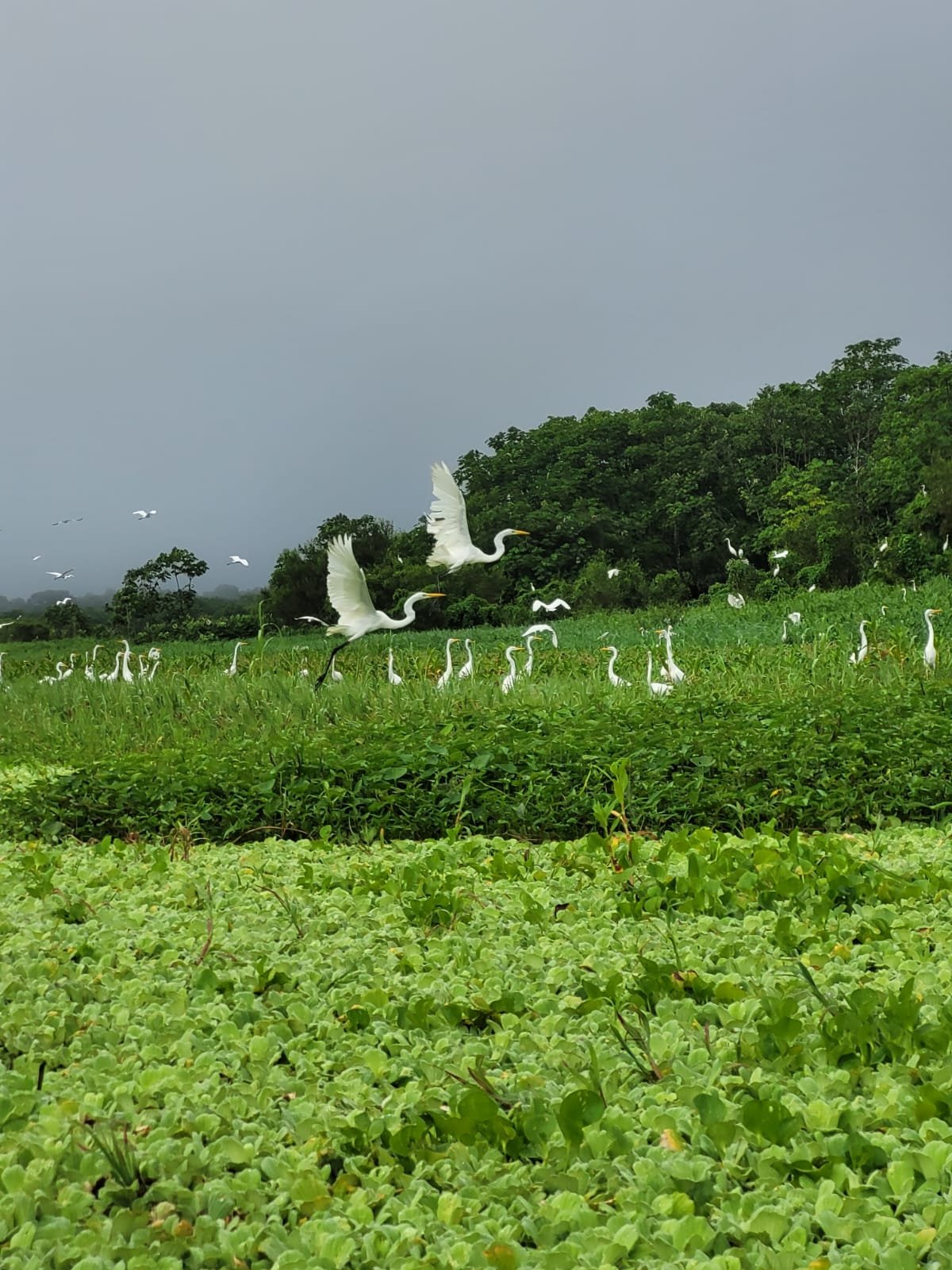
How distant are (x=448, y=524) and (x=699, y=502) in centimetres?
2842

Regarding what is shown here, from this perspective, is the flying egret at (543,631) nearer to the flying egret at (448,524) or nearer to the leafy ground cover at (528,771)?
the flying egret at (448,524)

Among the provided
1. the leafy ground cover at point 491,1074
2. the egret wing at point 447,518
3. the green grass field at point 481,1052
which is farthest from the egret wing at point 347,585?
the leafy ground cover at point 491,1074

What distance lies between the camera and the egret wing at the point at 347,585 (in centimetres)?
959

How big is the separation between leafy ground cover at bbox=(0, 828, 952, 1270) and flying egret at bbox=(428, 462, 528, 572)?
775 cm

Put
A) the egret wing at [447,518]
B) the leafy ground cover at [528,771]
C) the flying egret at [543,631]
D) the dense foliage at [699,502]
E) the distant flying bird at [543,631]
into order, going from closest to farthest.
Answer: the leafy ground cover at [528,771], the egret wing at [447,518], the distant flying bird at [543,631], the flying egret at [543,631], the dense foliage at [699,502]

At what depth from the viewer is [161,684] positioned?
32.1 feet

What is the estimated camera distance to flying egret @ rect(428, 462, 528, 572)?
1062 centimetres

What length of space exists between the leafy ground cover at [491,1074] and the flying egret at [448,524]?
7.75m

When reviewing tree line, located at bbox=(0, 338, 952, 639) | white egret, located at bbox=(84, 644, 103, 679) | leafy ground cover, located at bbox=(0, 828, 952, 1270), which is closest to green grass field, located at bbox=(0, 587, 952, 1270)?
leafy ground cover, located at bbox=(0, 828, 952, 1270)

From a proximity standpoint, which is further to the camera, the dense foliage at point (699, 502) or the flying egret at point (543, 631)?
the dense foliage at point (699, 502)

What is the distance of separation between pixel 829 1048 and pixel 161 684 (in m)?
8.62

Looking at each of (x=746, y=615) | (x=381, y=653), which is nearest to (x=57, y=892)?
(x=381, y=653)

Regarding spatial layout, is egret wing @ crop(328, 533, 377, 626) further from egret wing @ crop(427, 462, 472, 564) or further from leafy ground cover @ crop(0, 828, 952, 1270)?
leafy ground cover @ crop(0, 828, 952, 1270)

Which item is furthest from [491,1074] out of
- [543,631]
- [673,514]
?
[673,514]
